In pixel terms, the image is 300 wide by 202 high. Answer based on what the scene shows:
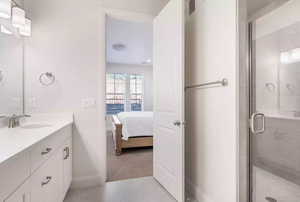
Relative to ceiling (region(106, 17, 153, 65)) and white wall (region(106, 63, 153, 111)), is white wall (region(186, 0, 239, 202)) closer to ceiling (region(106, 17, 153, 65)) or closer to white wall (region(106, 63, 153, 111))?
ceiling (region(106, 17, 153, 65))

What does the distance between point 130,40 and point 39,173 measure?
3787 millimetres

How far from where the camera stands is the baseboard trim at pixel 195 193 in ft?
Result: 5.76

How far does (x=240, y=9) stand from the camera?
1355 mm

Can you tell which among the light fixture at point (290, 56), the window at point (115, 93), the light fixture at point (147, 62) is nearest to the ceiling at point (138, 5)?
the light fixture at point (290, 56)

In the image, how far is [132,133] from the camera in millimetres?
3662

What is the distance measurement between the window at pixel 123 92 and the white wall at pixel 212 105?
5.15 meters

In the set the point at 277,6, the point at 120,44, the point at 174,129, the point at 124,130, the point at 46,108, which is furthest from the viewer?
the point at 120,44

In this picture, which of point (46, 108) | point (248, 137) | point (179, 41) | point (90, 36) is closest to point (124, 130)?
point (46, 108)

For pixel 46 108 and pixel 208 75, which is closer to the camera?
pixel 208 75

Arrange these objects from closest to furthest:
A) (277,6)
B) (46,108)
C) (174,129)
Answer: (277,6) < (174,129) < (46,108)

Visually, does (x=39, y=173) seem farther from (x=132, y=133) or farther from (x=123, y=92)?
(x=123, y=92)

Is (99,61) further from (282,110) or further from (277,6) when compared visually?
(282,110)

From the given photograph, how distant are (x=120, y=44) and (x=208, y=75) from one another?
3.43m

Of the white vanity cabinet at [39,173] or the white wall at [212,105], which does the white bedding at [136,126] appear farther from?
the white vanity cabinet at [39,173]
